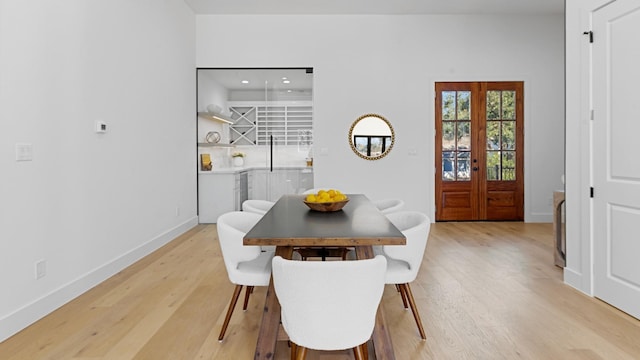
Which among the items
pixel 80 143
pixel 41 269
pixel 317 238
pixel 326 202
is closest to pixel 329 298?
pixel 317 238

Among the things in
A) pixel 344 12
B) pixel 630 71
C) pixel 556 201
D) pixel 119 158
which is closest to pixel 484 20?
pixel 344 12

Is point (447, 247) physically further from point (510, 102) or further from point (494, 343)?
point (510, 102)

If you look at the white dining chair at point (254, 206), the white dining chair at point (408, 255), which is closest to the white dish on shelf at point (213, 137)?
the white dining chair at point (254, 206)

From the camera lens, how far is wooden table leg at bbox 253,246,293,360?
1.94 m

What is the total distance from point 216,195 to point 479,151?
4375mm

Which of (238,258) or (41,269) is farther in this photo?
(41,269)

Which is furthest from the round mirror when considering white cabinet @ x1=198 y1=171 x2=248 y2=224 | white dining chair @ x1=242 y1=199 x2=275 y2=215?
white dining chair @ x1=242 y1=199 x2=275 y2=215

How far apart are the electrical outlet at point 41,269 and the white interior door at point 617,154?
4090 mm

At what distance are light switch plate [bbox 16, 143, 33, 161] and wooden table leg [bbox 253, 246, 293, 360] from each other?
1.86 metres

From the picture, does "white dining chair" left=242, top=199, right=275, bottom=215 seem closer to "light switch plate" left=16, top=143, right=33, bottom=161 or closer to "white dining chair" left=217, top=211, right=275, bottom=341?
"white dining chair" left=217, top=211, right=275, bottom=341

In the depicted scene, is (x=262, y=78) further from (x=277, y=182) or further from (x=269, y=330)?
(x=269, y=330)

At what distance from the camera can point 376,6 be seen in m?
5.87

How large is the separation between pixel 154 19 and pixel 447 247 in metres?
4.45

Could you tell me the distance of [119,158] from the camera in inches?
149
